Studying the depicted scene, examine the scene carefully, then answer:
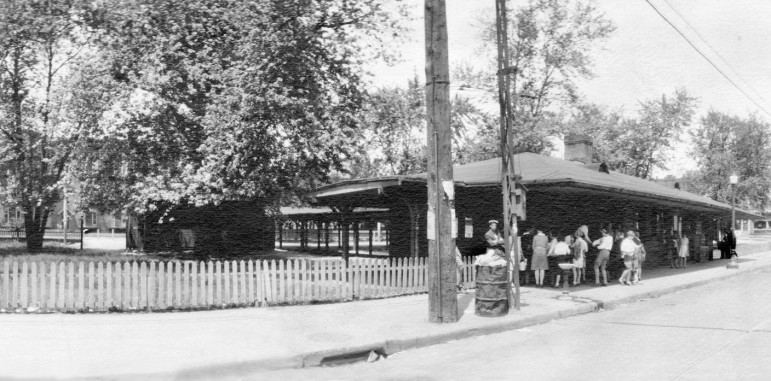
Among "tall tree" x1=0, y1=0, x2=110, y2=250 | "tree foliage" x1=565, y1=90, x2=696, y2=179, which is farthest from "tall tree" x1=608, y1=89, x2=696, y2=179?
"tall tree" x1=0, y1=0, x2=110, y2=250

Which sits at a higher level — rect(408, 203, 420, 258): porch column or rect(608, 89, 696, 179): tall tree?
rect(608, 89, 696, 179): tall tree

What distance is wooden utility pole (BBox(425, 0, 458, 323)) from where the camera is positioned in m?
9.74

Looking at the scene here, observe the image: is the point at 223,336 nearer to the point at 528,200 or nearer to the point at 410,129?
the point at 528,200

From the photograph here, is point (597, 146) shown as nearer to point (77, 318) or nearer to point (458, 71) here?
point (458, 71)

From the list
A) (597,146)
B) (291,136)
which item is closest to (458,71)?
(597,146)

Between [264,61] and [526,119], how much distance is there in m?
29.3

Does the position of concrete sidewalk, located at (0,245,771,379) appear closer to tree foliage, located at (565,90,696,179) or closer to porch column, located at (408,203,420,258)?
porch column, located at (408,203,420,258)

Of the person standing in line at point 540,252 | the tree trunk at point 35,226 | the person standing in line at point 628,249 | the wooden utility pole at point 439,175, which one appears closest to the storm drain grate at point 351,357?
the wooden utility pole at point 439,175

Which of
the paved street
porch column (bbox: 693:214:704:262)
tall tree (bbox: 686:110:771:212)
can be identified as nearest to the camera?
the paved street

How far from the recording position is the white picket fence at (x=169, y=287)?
33.9 ft

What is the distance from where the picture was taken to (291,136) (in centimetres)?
1812

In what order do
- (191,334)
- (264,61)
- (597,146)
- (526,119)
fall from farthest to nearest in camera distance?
(597,146), (526,119), (264,61), (191,334)

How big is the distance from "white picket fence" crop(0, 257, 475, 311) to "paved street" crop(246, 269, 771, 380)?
4.08 metres

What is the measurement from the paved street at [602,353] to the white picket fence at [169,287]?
161 inches
